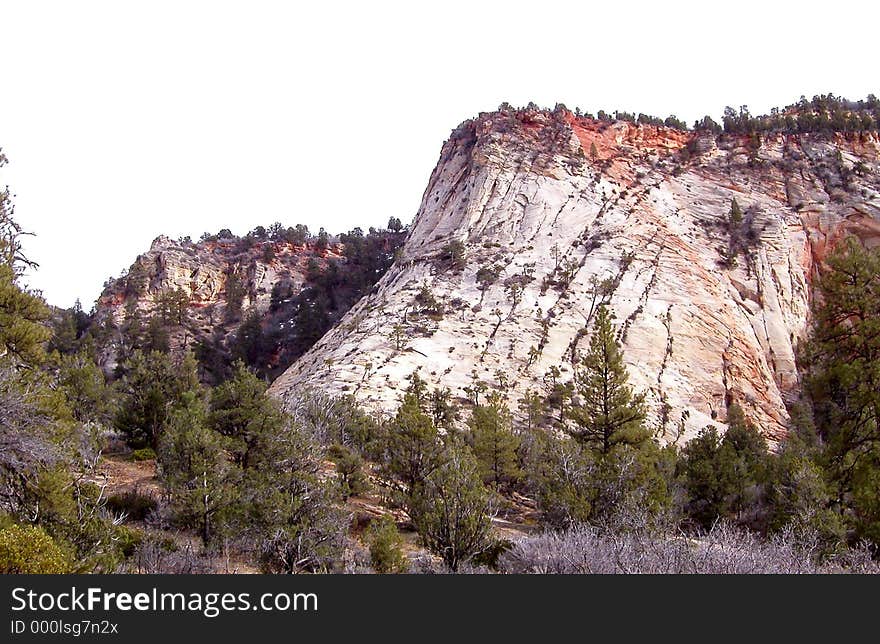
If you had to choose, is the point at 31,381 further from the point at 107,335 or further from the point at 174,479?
the point at 107,335

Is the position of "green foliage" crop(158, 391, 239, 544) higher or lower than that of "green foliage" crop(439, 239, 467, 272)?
lower

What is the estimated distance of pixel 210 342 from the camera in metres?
66.2

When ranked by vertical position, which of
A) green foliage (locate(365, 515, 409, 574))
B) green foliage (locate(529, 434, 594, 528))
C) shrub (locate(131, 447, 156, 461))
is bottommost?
shrub (locate(131, 447, 156, 461))

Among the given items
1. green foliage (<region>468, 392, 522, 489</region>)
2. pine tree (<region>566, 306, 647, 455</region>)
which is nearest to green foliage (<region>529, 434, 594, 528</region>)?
pine tree (<region>566, 306, 647, 455</region>)

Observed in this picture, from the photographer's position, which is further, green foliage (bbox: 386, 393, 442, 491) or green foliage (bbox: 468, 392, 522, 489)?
green foliage (bbox: 468, 392, 522, 489)

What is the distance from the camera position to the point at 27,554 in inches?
345

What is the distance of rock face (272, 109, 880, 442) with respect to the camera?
41.9 meters

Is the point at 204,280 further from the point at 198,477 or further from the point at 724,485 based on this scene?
the point at 724,485

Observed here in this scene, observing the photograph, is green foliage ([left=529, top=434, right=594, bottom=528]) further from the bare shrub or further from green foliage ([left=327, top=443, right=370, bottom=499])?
green foliage ([left=327, top=443, right=370, bottom=499])

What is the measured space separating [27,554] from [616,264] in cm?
4761

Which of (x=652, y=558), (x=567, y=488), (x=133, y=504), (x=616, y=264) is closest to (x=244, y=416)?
(x=133, y=504)

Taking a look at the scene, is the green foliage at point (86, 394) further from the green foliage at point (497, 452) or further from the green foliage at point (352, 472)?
the green foliage at point (497, 452)

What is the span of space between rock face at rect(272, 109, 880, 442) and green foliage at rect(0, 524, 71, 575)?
26.3 meters

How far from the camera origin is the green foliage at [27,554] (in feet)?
28.1
